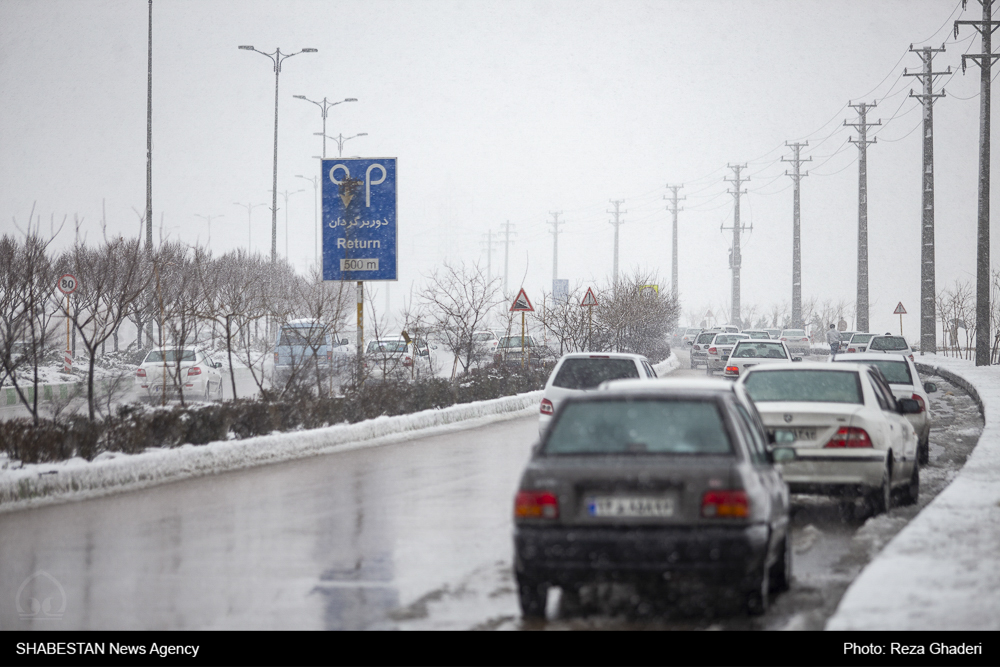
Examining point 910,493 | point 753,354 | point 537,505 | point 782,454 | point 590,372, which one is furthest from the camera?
point 753,354

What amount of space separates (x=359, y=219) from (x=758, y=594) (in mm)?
15619

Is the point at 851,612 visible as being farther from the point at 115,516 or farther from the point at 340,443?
the point at 340,443

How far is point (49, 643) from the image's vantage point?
6.37 m

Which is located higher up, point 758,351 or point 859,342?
point 859,342

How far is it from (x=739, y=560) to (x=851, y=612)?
0.72 meters

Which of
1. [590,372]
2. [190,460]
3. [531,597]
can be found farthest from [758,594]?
[590,372]

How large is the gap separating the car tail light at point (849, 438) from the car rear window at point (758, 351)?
64.5 feet

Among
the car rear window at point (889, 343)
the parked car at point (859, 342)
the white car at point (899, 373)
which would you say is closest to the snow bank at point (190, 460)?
the white car at point (899, 373)

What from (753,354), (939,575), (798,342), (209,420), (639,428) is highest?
(798,342)

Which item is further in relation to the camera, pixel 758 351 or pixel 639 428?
pixel 758 351

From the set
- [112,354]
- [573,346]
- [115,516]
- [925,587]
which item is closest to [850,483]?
[925,587]

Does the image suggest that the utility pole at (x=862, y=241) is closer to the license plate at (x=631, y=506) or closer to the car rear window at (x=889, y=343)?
the car rear window at (x=889, y=343)

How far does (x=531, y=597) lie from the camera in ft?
22.6

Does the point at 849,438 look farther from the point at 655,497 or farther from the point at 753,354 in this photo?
the point at 753,354
